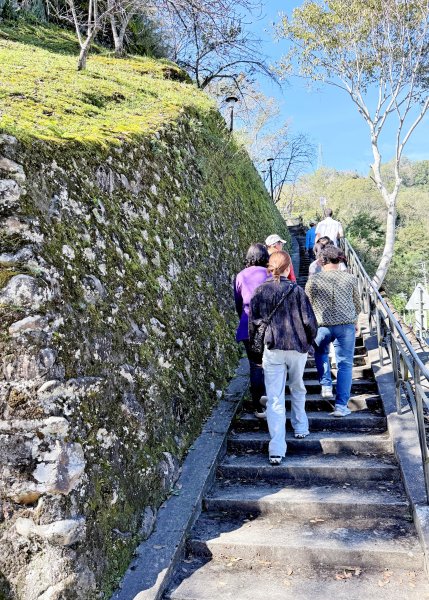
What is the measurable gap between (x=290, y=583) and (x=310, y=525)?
1.71ft

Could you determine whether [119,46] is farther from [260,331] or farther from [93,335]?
[93,335]

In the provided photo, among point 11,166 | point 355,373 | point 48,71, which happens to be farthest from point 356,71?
point 11,166

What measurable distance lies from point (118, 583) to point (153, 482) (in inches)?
26.7

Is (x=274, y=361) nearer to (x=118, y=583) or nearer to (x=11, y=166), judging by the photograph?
(x=118, y=583)

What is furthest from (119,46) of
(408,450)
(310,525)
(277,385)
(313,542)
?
(313,542)

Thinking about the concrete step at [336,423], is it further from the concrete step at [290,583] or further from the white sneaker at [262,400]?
the concrete step at [290,583]

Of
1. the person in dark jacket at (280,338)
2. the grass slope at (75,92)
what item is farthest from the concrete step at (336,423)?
the grass slope at (75,92)

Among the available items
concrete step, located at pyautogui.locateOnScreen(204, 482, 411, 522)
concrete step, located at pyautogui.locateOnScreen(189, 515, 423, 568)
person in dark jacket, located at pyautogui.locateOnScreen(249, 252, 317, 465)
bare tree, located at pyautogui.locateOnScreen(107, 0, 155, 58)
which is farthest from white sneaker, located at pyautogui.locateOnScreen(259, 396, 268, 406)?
bare tree, located at pyautogui.locateOnScreen(107, 0, 155, 58)

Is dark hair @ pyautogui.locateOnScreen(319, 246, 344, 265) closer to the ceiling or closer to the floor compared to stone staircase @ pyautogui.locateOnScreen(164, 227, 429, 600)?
closer to the ceiling

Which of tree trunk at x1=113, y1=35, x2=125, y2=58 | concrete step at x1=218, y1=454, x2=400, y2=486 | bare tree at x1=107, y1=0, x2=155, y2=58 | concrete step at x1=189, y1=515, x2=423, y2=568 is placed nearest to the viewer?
concrete step at x1=189, y1=515, x2=423, y2=568

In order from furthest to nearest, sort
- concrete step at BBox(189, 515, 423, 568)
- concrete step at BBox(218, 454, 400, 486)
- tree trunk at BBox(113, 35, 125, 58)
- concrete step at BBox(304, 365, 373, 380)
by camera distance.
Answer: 1. tree trunk at BBox(113, 35, 125, 58)
2. concrete step at BBox(304, 365, 373, 380)
3. concrete step at BBox(218, 454, 400, 486)
4. concrete step at BBox(189, 515, 423, 568)

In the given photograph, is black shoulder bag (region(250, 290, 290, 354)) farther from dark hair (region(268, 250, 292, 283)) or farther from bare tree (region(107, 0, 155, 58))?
bare tree (region(107, 0, 155, 58))

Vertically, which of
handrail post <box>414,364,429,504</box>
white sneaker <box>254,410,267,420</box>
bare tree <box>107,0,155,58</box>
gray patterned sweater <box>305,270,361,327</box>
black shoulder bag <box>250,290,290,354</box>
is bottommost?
white sneaker <box>254,410,267,420</box>

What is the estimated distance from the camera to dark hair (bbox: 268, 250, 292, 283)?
13.1ft
